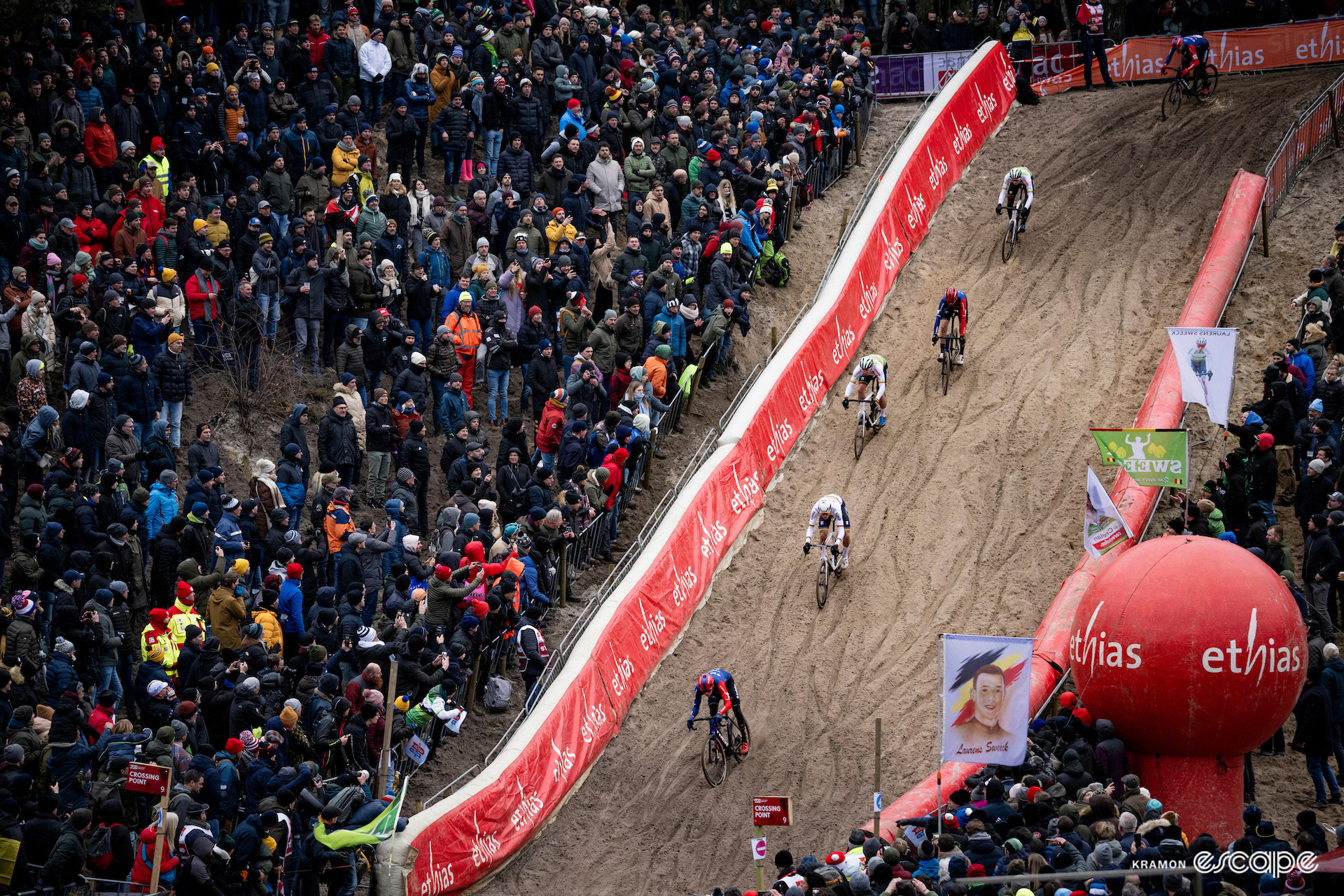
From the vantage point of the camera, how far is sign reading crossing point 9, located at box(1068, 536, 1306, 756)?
14.8 m

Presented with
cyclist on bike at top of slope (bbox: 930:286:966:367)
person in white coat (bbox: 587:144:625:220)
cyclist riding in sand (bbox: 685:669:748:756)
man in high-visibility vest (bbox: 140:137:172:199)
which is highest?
person in white coat (bbox: 587:144:625:220)

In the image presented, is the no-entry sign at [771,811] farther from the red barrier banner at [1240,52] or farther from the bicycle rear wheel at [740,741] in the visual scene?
the red barrier banner at [1240,52]

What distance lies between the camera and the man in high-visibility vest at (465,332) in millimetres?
21906

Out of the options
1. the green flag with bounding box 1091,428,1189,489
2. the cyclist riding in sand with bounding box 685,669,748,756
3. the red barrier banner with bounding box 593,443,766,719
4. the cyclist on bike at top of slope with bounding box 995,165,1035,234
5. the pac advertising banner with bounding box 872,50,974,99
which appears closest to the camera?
the green flag with bounding box 1091,428,1189,489

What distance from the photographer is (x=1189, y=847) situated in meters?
Answer: 12.7

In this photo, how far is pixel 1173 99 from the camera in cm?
3197

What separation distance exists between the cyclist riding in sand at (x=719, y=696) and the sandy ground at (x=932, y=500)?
80cm

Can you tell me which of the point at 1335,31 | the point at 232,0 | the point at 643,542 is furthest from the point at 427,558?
the point at 1335,31

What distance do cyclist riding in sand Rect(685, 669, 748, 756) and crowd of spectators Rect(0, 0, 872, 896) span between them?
2.15 meters

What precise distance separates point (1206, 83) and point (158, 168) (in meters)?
21.5

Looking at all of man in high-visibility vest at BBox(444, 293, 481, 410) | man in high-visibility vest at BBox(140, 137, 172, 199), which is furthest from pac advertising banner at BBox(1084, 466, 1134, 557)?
man in high-visibility vest at BBox(140, 137, 172, 199)

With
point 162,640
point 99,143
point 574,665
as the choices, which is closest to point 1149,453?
point 574,665

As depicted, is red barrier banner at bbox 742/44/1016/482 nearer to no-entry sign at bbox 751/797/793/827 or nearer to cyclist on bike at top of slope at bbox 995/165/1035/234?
cyclist on bike at top of slope at bbox 995/165/1035/234

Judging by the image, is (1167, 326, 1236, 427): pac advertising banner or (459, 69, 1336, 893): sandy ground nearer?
(459, 69, 1336, 893): sandy ground
